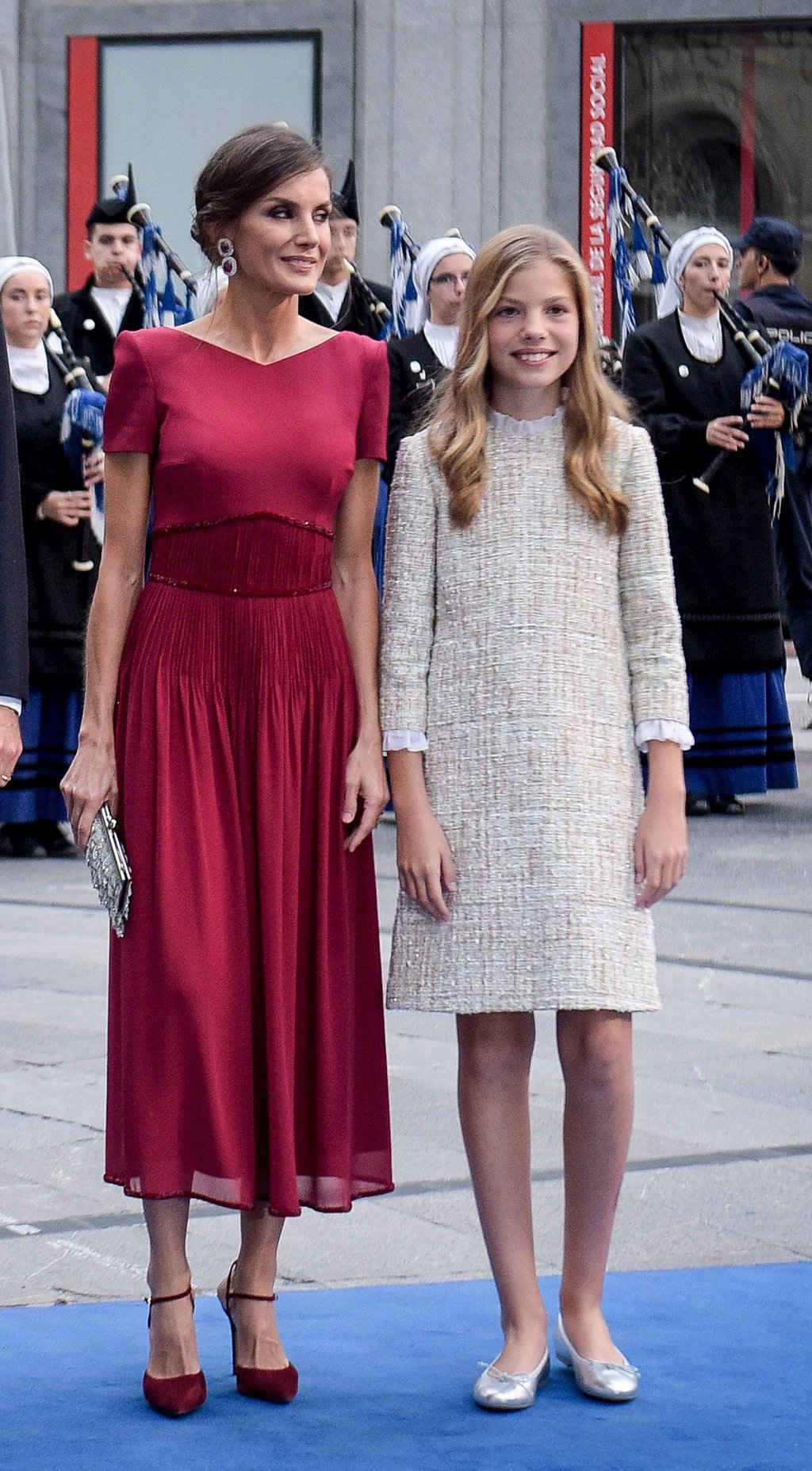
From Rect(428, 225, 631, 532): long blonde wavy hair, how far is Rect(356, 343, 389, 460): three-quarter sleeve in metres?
0.08

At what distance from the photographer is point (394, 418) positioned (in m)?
8.53

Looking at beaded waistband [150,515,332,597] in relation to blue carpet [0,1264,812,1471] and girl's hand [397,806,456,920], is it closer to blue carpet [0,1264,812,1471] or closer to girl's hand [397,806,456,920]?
girl's hand [397,806,456,920]

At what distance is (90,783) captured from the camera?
318 centimetres

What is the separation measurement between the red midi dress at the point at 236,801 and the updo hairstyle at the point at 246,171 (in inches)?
6.9

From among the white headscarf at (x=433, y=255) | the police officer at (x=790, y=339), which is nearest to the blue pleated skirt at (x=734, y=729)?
the police officer at (x=790, y=339)

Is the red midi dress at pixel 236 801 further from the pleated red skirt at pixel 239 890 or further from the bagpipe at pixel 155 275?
the bagpipe at pixel 155 275

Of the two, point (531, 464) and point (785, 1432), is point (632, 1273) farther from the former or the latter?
point (531, 464)

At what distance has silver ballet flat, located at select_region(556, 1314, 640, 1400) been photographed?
10.3ft

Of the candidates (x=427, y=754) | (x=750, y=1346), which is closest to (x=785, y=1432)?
(x=750, y=1346)

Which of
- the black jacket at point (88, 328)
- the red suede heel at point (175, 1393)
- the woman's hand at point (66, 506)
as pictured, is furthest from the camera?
the black jacket at point (88, 328)

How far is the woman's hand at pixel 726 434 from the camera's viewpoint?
8648mm

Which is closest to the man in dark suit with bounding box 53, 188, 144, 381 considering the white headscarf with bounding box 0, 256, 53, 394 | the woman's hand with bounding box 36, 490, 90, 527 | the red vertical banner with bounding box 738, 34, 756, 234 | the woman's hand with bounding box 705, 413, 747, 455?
the white headscarf with bounding box 0, 256, 53, 394

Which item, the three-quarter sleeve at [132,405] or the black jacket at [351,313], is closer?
the three-quarter sleeve at [132,405]

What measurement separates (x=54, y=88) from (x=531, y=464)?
15120 mm
